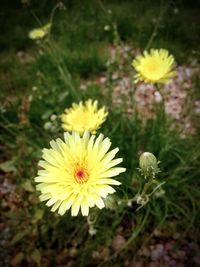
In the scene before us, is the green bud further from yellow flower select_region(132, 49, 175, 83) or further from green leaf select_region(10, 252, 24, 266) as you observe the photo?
green leaf select_region(10, 252, 24, 266)

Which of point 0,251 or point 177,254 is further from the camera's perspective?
point 0,251

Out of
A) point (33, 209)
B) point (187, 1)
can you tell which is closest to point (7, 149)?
point (33, 209)

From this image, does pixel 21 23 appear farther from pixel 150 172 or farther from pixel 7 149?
pixel 150 172

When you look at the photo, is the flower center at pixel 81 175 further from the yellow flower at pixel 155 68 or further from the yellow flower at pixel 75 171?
the yellow flower at pixel 155 68

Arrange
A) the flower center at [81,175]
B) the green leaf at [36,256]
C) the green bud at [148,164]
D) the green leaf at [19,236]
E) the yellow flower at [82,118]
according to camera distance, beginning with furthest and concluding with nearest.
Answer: the green leaf at [19,236] → the green leaf at [36,256] → the yellow flower at [82,118] → the flower center at [81,175] → the green bud at [148,164]

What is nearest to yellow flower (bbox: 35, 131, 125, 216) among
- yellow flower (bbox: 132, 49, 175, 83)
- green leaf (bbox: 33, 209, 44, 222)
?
yellow flower (bbox: 132, 49, 175, 83)

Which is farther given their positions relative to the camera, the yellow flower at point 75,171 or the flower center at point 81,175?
the flower center at point 81,175

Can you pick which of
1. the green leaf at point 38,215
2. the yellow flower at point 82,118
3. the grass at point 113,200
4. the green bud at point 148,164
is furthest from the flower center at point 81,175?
the green leaf at point 38,215
